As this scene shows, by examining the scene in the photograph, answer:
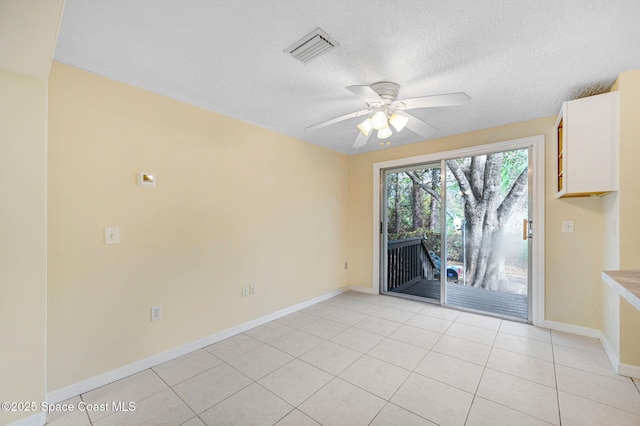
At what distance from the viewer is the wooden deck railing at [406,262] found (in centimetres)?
437

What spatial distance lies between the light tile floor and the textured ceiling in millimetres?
2294

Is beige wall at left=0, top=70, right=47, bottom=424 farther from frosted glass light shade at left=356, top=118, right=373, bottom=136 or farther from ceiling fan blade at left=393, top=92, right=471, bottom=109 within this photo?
ceiling fan blade at left=393, top=92, right=471, bottom=109

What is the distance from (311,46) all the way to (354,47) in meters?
0.28

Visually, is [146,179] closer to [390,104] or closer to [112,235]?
[112,235]

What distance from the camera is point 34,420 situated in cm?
155

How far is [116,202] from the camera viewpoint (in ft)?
6.75

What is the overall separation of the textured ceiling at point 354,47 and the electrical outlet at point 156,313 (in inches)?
72.5

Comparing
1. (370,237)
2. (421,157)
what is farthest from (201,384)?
(421,157)

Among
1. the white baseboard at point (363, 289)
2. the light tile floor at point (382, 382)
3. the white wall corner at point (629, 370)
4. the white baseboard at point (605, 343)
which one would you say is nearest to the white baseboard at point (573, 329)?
the white baseboard at point (605, 343)

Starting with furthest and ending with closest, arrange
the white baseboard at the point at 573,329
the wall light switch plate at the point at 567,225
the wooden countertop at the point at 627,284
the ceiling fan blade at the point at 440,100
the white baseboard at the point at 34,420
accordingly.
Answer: the wall light switch plate at the point at 567,225
the white baseboard at the point at 573,329
the ceiling fan blade at the point at 440,100
the white baseboard at the point at 34,420
the wooden countertop at the point at 627,284

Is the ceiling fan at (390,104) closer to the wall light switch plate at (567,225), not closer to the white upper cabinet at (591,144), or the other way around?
the white upper cabinet at (591,144)

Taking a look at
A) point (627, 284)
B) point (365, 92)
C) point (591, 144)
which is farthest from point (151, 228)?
point (591, 144)

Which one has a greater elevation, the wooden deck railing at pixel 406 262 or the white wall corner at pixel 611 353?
the wooden deck railing at pixel 406 262

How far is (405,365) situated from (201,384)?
5.25 feet
